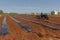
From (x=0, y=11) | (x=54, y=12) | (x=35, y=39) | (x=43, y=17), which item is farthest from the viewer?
(x=0, y=11)

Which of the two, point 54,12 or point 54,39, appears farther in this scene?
point 54,12

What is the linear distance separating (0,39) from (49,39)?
291cm

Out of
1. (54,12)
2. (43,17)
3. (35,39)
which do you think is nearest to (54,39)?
(35,39)

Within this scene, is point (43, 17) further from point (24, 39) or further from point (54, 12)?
point (54, 12)

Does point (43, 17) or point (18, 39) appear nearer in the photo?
point (18, 39)

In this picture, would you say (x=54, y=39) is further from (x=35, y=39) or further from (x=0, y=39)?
(x=0, y=39)

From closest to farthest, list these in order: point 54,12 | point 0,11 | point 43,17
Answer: point 43,17, point 54,12, point 0,11

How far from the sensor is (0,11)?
107312 mm

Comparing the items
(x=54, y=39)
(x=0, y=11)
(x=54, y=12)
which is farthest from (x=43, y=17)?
(x=0, y=11)

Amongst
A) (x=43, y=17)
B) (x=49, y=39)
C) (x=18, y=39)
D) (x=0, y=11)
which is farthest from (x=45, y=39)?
(x=0, y=11)

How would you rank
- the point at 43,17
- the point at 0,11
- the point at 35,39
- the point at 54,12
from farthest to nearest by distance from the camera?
the point at 0,11, the point at 54,12, the point at 43,17, the point at 35,39

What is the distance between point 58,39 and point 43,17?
2481cm

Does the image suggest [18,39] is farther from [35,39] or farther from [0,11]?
[0,11]

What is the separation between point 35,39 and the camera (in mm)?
8867
